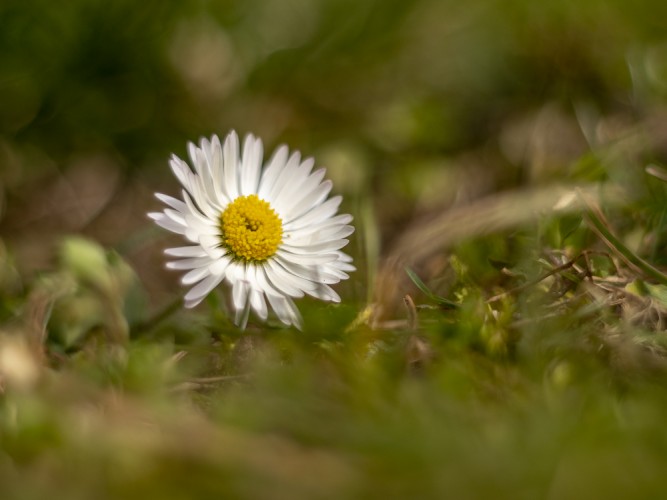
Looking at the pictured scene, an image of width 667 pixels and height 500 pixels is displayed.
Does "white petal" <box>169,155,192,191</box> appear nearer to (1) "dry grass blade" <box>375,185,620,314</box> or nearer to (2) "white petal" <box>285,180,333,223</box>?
(2) "white petal" <box>285,180,333,223</box>

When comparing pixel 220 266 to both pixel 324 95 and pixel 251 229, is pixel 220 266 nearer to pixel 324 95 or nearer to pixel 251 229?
pixel 251 229

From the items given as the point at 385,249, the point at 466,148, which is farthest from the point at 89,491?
the point at 466,148

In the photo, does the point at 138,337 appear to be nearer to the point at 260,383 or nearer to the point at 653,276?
the point at 260,383

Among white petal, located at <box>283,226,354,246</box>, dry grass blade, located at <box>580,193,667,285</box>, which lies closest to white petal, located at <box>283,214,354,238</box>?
white petal, located at <box>283,226,354,246</box>

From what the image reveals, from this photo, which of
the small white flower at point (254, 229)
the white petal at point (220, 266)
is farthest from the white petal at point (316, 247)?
the white petal at point (220, 266)

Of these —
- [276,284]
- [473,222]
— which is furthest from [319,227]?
[473,222]

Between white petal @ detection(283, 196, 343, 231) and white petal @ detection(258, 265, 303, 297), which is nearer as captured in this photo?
white petal @ detection(258, 265, 303, 297)

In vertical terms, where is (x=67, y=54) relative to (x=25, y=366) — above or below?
above
